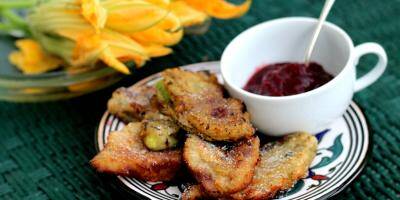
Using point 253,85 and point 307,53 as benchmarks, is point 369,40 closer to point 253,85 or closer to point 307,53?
point 307,53

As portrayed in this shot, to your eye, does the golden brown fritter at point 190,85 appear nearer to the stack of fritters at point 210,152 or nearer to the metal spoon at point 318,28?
the stack of fritters at point 210,152

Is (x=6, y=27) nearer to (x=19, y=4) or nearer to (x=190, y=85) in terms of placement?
(x=19, y=4)

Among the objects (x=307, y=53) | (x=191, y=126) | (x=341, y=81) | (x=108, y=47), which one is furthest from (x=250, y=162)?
(x=108, y=47)

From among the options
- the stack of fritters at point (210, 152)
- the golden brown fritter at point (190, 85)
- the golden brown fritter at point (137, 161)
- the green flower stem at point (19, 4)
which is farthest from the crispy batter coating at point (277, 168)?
the green flower stem at point (19, 4)

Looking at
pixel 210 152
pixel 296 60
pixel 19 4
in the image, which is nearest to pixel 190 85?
pixel 210 152

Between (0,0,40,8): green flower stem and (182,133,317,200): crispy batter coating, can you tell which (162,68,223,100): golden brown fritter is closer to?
(182,133,317,200): crispy batter coating

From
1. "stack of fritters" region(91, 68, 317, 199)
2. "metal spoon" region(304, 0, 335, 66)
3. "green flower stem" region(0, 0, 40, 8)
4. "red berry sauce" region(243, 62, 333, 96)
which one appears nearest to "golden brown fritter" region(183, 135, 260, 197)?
"stack of fritters" region(91, 68, 317, 199)

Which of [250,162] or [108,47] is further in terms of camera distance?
[108,47]
